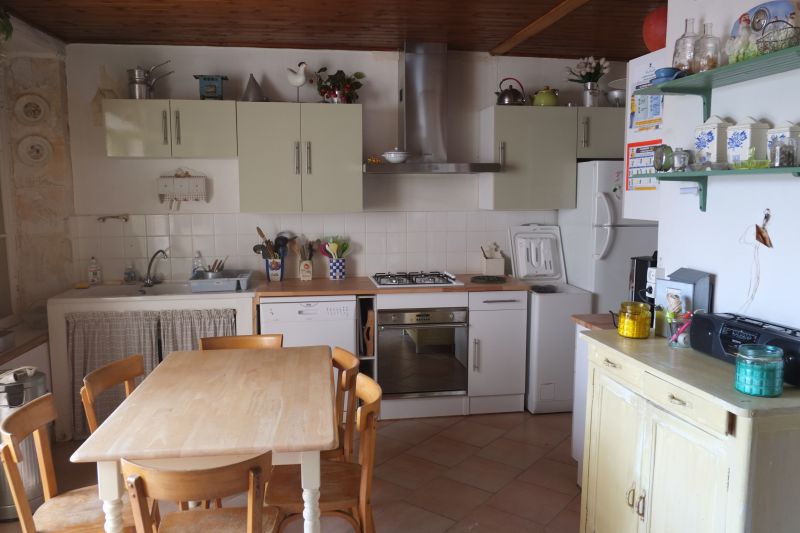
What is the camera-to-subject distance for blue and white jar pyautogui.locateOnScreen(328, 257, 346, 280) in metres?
4.50

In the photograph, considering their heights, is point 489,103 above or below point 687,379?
above

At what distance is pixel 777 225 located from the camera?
2.10 metres

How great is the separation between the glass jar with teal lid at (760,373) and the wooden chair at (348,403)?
140cm

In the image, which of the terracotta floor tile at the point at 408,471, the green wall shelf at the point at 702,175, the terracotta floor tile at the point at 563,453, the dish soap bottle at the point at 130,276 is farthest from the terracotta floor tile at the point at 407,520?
the dish soap bottle at the point at 130,276

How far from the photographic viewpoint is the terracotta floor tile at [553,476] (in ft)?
10.6

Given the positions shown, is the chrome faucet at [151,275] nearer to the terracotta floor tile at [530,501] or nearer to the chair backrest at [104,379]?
the chair backrest at [104,379]

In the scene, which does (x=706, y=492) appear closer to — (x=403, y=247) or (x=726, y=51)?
(x=726, y=51)

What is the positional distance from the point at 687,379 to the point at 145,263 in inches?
145

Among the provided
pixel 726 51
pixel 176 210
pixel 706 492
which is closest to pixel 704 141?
pixel 726 51

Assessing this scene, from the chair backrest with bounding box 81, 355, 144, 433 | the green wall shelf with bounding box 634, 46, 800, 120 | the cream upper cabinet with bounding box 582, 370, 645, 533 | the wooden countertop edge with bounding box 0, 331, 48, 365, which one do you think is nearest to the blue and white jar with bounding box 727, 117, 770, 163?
the green wall shelf with bounding box 634, 46, 800, 120

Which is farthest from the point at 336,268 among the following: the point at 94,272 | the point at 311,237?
the point at 94,272

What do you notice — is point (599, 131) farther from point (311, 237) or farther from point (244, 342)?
point (244, 342)

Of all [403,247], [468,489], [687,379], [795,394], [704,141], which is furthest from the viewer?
[403,247]

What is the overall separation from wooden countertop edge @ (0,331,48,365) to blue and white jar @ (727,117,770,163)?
3.52 metres
